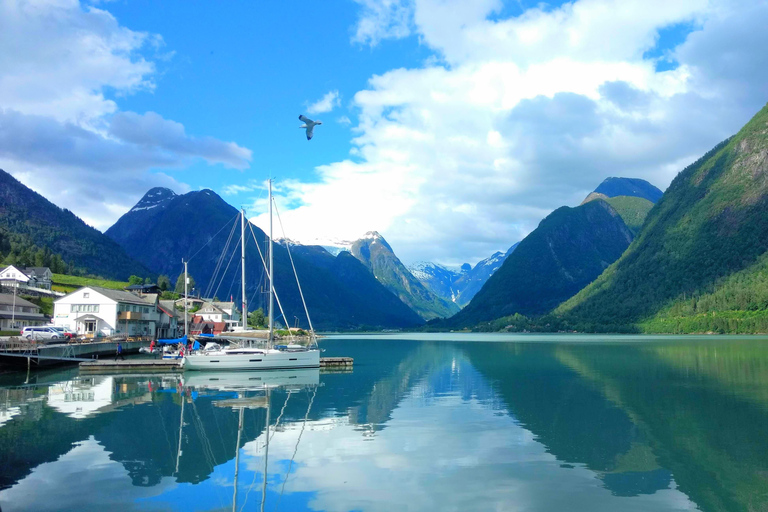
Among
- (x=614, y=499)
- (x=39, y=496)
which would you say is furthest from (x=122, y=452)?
(x=614, y=499)

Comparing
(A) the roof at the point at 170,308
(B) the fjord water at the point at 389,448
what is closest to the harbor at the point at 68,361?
(B) the fjord water at the point at 389,448

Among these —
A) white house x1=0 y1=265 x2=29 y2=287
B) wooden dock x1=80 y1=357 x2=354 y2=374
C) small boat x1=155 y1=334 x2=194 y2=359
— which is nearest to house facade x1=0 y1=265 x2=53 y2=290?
white house x1=0 y1=265 x2=29 y2=287

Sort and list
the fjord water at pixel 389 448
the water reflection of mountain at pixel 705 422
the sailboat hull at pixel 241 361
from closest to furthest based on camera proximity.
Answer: the fjord water at pixel 389 448, the water reflection of mountain at pixel 705 422, the sailboat hull at pixel 241 361

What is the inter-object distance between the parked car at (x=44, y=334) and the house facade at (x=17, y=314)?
9.96 metres

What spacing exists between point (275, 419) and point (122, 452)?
342 inches

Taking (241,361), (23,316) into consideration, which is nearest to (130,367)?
(241,361)

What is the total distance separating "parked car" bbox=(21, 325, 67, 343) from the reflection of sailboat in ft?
78.8

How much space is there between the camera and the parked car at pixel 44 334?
6562 cm

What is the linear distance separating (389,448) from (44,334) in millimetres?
61857

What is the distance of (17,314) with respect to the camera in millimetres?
83625

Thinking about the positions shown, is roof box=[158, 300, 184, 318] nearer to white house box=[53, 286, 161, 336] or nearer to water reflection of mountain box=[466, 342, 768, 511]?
white house box=[53, 286, 161, 336]

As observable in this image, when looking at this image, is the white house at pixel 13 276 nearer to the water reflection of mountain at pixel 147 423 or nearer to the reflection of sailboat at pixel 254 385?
the reflection of sailboat at pixel 254 385

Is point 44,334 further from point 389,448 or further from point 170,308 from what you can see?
point 389,448

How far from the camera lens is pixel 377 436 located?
24922 mm
